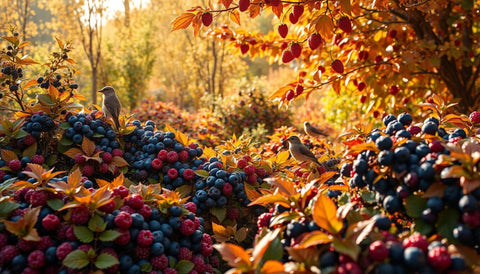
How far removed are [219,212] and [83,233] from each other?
731mm

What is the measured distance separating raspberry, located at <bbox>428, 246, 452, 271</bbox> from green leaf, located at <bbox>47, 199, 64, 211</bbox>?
124 cm

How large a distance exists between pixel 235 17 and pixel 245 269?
1.50m

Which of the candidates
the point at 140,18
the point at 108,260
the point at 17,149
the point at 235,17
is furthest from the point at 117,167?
the point at 140,18

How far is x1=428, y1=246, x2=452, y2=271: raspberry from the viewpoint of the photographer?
34.2 inches

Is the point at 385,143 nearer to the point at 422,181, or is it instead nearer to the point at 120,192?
the point at 422,181

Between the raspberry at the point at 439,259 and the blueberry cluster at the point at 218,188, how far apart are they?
3.48 ft

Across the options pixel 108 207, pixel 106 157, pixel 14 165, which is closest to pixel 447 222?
pixel 108 207

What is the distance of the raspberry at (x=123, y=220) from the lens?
1.23 metres

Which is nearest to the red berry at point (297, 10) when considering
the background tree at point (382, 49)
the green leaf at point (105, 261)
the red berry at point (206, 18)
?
the background tree at point (382, 49)

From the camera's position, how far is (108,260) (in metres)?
1.14

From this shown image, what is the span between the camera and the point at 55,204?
50.6 inches

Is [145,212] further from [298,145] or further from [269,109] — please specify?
[269,109]

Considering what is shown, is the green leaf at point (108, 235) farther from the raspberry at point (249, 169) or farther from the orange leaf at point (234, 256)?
the raspberry at point (249, 169)

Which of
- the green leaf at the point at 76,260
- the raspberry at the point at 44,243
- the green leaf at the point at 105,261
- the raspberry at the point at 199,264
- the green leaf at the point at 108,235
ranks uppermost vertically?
the green leaf at the point at 108,235
